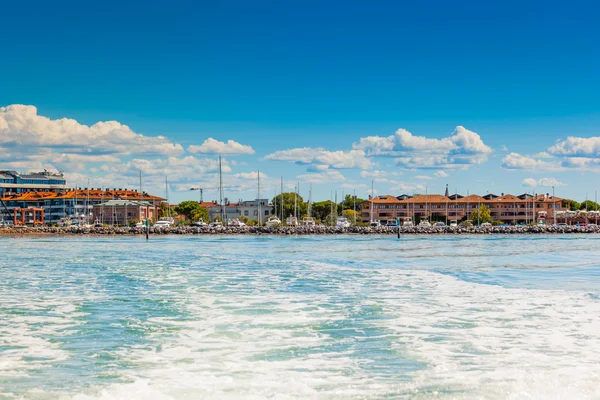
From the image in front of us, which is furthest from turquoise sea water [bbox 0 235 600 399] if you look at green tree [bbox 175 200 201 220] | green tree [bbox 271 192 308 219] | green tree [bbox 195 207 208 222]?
green tree [bbox 175 200 201 220]

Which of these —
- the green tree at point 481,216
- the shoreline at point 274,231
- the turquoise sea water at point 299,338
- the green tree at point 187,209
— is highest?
the green tree at point 187,209

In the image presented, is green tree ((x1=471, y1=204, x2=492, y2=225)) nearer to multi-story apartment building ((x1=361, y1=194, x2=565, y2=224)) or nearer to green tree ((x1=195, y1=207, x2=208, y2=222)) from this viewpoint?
multi-story apartment building ((x1=361, y1=194, x2=565, y2=224))

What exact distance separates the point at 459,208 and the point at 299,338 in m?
170

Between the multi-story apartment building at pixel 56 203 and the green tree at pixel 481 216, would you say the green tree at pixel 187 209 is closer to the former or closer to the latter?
the multi-story apartment building at pixel 56 203

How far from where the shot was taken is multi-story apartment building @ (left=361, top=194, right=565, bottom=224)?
586 feet

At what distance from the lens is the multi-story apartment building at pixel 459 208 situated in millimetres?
178750

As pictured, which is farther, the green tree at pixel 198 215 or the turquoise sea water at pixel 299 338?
the green tree at pixel 198 215

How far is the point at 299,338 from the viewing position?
51.6ft

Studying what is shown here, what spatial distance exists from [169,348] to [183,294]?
9295mm

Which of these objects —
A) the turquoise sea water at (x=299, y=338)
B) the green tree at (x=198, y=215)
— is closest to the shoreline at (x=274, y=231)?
the green tree at (x=198, y=215)

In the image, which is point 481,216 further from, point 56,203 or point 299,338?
point 299,338

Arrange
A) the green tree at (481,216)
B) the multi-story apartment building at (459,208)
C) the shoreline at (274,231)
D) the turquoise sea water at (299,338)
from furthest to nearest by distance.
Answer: the multi-story apartment building at (459,208), the green tree at (481,216), the shoreline at (274,231), the turquoise sea water at (299,338)

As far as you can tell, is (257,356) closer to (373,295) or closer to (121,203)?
(373,295)

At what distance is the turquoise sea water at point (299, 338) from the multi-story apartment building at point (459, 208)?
152 m
